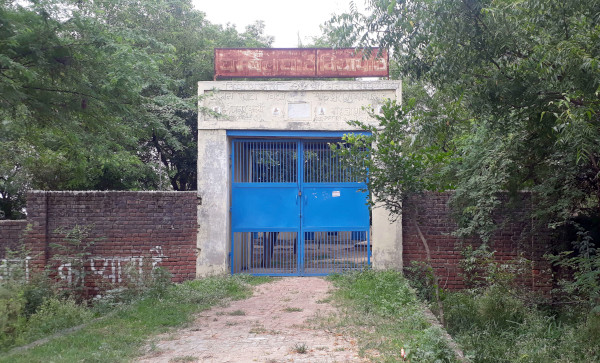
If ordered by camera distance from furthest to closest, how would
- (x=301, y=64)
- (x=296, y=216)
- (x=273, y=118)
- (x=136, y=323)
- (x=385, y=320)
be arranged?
1. (x=301, y=64)
2. (x=296, y=216)
3. (x=273, y=118)
4. (x=136, y=323)
5. (x=385, y=320)

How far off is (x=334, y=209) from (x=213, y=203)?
7.97 feet

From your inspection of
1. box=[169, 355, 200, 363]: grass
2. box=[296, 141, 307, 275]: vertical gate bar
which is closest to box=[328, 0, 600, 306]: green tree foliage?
box=[296, 141, 307, 275]: vertical gate bar

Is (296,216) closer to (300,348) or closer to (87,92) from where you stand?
(87,92)

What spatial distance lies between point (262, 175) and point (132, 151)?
6.19 metres

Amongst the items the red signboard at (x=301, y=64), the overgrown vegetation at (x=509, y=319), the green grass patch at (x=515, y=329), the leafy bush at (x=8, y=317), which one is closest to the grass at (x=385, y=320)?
the overgrown vegetation at (x=509, y=319)

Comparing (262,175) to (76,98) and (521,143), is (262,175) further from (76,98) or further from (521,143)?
(521,143)

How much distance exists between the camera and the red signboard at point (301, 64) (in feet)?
33.8

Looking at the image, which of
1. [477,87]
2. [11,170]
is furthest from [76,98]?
[11,170]

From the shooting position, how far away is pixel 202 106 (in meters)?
9.98

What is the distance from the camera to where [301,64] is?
1038 cm

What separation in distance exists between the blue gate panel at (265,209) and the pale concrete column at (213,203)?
28 centimetres

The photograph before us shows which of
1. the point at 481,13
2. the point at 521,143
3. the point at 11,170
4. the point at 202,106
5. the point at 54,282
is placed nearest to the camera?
the point at 481,13

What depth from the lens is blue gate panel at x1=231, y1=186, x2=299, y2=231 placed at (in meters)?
10.2

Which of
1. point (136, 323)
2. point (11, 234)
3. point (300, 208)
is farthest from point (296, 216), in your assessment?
point (11, 234)
